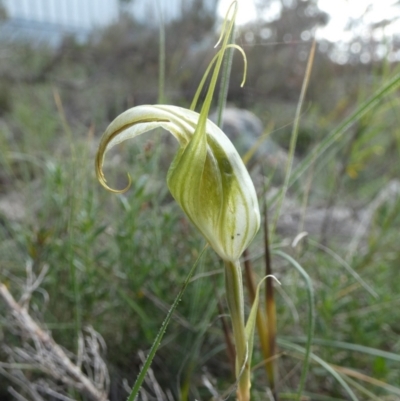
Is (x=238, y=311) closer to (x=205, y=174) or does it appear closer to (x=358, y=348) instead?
(x=205, y=174)

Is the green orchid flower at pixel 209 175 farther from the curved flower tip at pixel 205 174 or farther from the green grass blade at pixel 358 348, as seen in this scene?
the green grass blade at pixel 358 348

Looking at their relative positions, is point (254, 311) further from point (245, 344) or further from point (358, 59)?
point (358, 59)

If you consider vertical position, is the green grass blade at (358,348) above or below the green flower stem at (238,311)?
below

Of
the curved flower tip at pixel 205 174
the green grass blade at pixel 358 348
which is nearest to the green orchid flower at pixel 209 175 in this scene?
the curved flower tip at pixel 205 174

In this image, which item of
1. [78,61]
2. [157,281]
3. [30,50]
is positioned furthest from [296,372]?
[78,61]

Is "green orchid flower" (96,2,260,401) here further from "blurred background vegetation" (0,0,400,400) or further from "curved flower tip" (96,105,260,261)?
"blurred background vegetation" (0,0,400,400)

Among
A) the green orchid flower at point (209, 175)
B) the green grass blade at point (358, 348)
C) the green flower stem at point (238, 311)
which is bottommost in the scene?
the green grass blade at point (358, 348)

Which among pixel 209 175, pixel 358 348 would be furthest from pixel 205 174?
pixel 358 348

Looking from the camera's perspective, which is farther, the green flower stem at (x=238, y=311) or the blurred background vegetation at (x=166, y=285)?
the blurred background vegetation at (x=166, y=285)
